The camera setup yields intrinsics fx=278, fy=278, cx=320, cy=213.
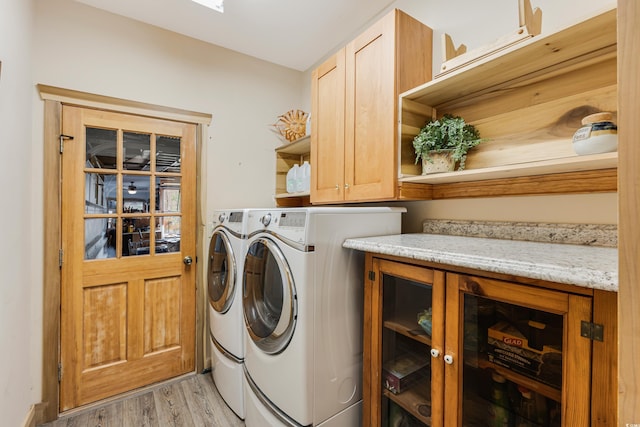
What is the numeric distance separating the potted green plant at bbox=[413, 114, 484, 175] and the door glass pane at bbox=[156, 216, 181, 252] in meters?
1.89

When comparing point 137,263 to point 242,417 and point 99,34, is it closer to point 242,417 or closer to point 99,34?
point 242,417

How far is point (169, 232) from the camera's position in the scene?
220 cm

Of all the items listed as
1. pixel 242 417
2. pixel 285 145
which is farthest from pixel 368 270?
pixel 285 145

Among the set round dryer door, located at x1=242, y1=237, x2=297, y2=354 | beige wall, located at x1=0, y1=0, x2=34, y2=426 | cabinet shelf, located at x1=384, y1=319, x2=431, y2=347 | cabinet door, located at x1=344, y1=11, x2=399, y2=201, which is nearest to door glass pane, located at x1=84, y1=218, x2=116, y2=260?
beige wall, located at x1=0, y1=0, x2=34, y2=426

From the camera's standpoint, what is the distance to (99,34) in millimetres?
1926

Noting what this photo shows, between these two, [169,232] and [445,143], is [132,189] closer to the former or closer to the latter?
[169,232]

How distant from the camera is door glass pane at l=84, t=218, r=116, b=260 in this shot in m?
1.92

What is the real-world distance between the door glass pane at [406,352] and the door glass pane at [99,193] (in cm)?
197

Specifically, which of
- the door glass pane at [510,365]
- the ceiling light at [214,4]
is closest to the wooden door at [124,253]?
the ceiling light at [214,4]

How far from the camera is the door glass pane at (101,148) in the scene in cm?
193

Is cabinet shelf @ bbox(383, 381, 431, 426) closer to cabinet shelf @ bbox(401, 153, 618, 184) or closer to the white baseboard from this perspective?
cabinet shelf @ bbox(401, 153, 618, 184)

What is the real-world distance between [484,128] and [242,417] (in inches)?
84.9

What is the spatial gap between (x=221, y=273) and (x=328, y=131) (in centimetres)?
126

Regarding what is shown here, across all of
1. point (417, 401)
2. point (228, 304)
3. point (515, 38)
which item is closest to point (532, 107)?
point (515, 38)
